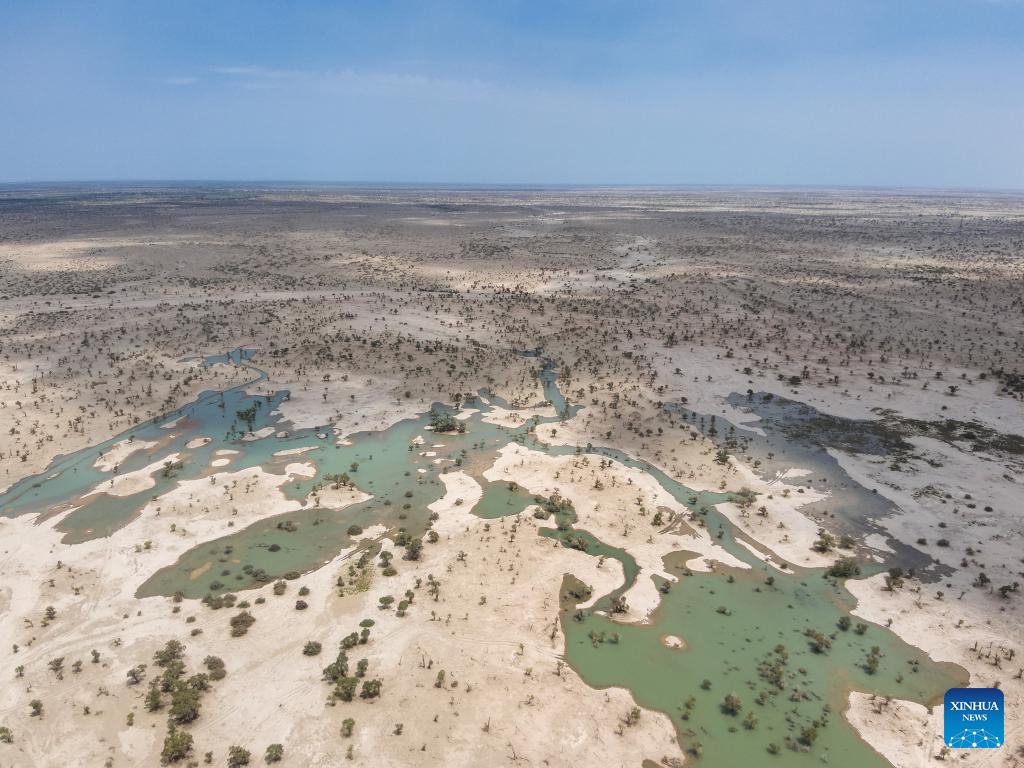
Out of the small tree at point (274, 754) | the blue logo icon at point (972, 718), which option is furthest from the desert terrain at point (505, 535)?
the blue logo icon at point (972, 718)

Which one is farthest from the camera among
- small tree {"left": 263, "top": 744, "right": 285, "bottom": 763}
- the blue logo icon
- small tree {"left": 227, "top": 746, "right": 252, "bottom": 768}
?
the blue logo icon

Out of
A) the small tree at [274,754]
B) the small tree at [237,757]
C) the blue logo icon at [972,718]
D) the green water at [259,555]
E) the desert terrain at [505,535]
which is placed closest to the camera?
the small tree at [237,757]

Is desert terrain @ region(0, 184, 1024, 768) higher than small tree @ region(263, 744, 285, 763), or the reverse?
desert terrain @ region(0, 184, 1024, 768)

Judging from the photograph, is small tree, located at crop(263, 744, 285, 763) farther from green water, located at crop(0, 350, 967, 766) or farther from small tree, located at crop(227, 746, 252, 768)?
green water, located at crop(0, 350, 967, 766)

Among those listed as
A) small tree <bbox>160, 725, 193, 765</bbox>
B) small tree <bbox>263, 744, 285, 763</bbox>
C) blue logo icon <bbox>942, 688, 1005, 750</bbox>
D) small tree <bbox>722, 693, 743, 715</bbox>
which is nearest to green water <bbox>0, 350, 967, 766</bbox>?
small tree <bbox>722, 693, 743, 715</bbox>

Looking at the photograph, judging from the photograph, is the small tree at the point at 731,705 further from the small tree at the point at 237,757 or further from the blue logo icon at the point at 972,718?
the small tree at the point at 237,757

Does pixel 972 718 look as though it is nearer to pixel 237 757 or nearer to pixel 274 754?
pixel 274 754

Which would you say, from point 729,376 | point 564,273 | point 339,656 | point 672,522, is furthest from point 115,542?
point 564,273
